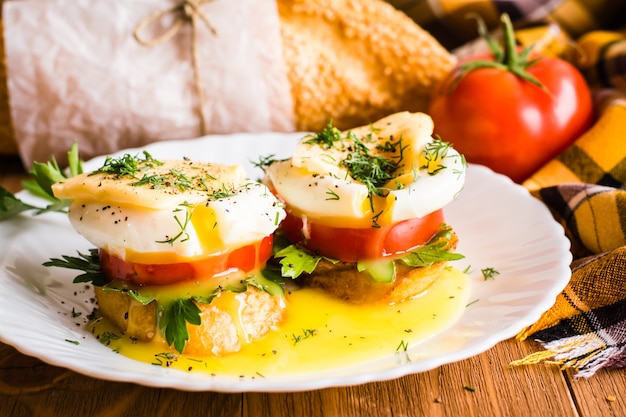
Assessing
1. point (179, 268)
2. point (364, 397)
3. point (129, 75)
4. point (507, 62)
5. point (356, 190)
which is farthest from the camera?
point (507, 62)

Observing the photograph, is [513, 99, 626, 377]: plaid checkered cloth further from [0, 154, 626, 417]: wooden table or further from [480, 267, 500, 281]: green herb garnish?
[480, 267, 500, 281]: green herb garnish

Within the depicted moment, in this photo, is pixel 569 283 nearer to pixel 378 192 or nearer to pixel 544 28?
pixel 378 192

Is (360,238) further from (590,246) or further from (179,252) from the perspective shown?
(590,246)

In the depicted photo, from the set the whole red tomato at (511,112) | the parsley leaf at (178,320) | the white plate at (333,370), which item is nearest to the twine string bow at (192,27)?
the white plate at (333,370)

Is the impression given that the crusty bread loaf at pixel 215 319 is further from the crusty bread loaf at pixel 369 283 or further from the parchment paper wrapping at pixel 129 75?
the parchment paper wrapping at pixel 129 75

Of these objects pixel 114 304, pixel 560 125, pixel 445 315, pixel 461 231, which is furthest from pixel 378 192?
pixel 560 125

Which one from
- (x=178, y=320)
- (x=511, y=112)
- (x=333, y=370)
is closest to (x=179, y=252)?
(x=178, y=320)
